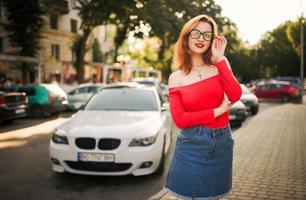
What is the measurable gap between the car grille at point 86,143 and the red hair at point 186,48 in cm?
356

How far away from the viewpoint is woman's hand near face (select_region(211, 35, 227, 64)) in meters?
3.12

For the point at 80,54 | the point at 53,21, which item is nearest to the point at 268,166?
the point at 80,54

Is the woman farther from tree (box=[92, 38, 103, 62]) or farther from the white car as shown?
tree (box=[92, 38, 103, 62])

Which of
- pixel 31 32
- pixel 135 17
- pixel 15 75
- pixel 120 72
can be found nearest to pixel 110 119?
pixel 135 17

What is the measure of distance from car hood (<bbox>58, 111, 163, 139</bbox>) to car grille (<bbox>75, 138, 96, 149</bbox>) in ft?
0.22

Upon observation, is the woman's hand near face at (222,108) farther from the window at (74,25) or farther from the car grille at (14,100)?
the window at (74,25)

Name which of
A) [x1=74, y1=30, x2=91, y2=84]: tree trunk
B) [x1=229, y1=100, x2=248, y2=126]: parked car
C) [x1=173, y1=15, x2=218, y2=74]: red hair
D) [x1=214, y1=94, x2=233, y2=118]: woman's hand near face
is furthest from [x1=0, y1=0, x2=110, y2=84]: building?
[x1=214, y1=94, x2=233, y2=118]: woman's hand near face

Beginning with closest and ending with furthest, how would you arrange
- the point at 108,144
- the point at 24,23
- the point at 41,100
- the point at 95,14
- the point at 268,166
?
the point at 108,144
the point at 268,166
the point at 41,100
the point at 95,14
the point at 24,23


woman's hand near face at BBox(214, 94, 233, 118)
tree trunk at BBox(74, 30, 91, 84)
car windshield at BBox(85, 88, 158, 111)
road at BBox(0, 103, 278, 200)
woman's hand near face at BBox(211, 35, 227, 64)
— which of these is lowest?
road at BBox(0, 103, 278, 200)

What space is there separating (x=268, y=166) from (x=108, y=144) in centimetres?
272

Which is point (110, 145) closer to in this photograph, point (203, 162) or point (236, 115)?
point (203, 162)

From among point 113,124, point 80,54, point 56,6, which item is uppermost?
point 56,6

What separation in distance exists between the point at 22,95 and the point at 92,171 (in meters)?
10.2

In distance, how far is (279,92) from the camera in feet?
107
